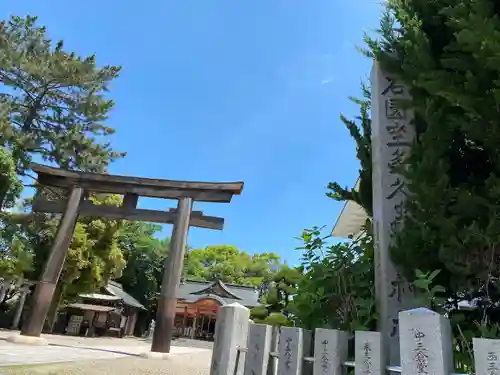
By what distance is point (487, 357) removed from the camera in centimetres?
183

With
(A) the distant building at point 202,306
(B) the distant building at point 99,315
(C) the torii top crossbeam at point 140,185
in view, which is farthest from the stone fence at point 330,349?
(A) the distant building at point 202,306

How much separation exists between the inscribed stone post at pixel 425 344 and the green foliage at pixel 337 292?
4.21 feet

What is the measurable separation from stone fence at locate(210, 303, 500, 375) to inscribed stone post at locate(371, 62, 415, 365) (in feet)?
2.33

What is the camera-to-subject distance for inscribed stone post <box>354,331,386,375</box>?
7.82 feet

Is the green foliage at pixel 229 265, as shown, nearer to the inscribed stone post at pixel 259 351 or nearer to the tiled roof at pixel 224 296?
the tiled roof at pixel 224 296

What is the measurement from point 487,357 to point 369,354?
75 cm

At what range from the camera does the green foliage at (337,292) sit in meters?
3.56

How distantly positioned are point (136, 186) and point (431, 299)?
10.3 meters

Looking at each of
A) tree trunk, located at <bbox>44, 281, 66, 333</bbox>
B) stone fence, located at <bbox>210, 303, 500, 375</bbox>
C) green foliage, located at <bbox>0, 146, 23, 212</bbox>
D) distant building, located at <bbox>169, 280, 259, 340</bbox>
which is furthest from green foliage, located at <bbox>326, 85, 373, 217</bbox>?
distant building, located at <bbox>169, 280, 259, 340</bbox>

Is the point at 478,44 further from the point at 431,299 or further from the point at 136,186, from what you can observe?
the point at 136,186

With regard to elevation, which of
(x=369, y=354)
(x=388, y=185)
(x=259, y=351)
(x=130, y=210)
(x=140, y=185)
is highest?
(x=140, y=185)

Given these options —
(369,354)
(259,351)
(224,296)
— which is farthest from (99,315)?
(369,354)

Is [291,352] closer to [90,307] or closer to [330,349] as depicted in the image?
[330,349]

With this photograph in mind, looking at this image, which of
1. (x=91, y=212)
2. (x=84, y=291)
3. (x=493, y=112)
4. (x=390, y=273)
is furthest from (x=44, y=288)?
(x=493, y=112)
